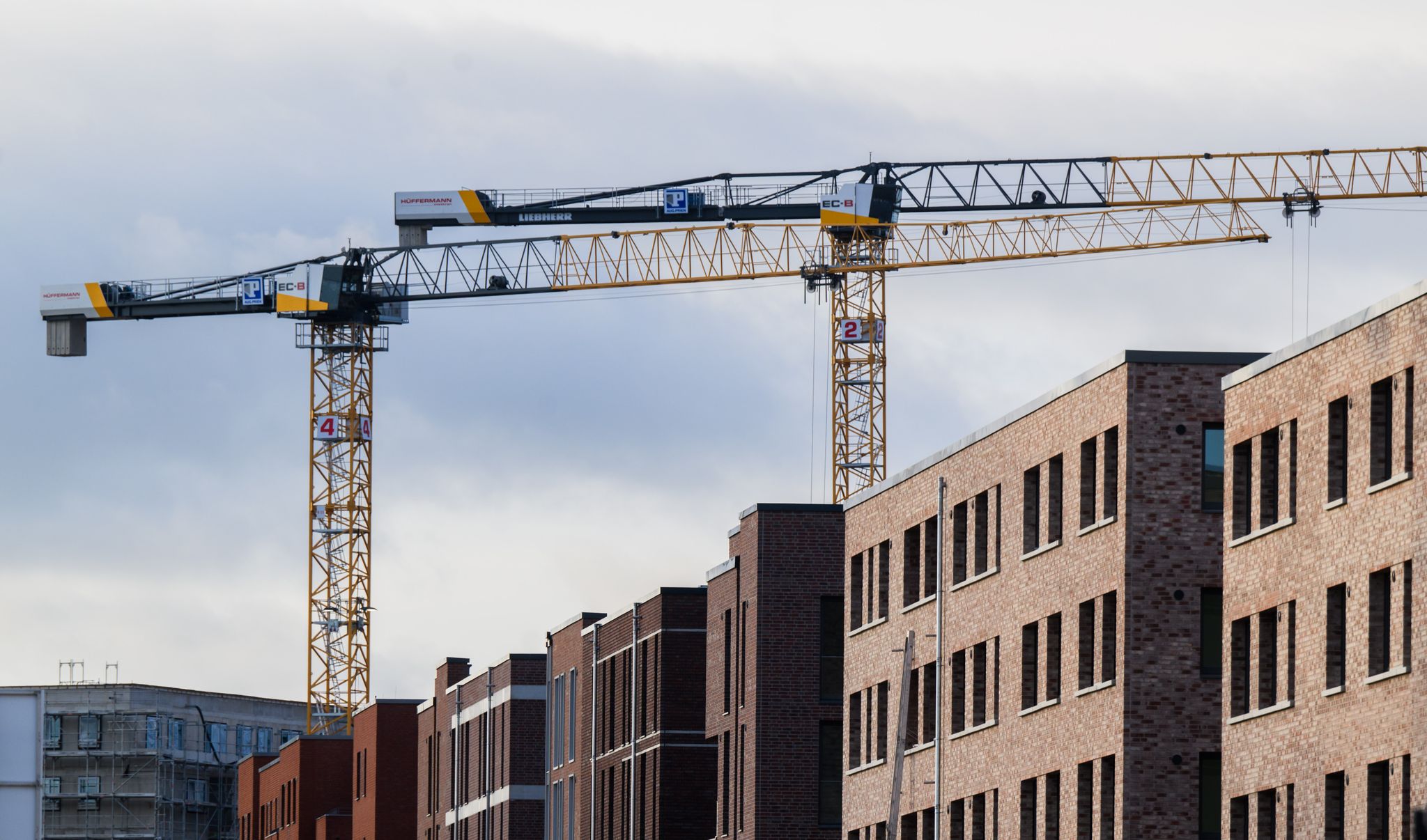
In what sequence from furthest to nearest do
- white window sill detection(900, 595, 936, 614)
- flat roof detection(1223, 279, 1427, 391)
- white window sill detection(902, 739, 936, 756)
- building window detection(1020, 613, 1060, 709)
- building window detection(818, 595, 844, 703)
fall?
building window detection(818, 595, 844, 703) < white window sill detection(900, 595, 936, 614) < white window sill detection(902, 739, 936, 756) < building window detection(1020, 613, 1060, 709) < flat roof detection(1223, 279, 1427, 391)

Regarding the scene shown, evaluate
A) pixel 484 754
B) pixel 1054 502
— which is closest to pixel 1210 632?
pixel 1054 502

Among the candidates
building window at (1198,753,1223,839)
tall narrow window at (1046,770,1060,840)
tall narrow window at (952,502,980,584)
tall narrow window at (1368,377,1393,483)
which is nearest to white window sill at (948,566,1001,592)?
tall narrow window at (952,502,980,584)

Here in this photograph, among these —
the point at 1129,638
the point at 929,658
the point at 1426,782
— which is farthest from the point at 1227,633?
the point at 929,658

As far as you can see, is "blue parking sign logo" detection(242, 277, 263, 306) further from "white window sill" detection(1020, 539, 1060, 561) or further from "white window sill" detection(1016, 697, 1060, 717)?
"white window sill" detection(1016, 697, 1060, 717)

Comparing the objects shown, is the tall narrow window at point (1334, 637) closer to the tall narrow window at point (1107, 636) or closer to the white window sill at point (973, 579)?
the tall narrow window at point (1107, 636)

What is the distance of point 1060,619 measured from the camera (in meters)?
64.1

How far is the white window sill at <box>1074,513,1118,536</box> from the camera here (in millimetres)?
60969

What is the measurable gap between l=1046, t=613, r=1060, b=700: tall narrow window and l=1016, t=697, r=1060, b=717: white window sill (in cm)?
13

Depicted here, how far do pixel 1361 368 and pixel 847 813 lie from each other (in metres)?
29.0

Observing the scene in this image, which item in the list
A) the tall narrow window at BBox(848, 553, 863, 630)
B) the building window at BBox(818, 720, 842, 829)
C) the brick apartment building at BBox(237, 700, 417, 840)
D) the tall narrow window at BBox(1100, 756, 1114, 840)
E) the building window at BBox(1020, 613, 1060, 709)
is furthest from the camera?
the brick apartment building at BBox(237, 700, 417, 840)

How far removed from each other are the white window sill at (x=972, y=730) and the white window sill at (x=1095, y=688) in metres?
5.40

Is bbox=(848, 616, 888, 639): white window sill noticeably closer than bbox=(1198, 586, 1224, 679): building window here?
No

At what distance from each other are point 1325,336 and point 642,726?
40.8m

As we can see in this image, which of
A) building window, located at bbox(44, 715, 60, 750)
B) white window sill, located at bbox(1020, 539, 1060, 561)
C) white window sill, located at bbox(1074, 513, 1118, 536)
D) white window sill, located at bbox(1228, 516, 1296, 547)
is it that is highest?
building window, located at bbox(44, 715, 60, 750)
